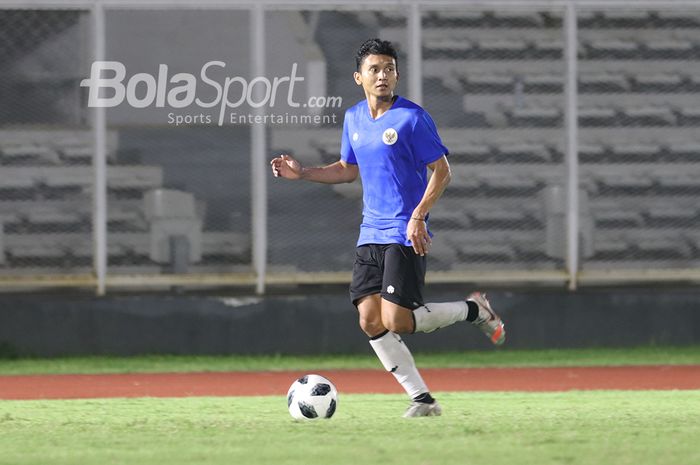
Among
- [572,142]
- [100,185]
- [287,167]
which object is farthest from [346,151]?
[572,142]

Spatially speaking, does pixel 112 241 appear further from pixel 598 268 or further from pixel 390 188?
pixel 390 188

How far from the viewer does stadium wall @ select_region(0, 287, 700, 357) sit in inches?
601

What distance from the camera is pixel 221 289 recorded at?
15.7m

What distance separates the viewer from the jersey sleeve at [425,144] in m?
8.83

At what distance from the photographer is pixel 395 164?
888 cm

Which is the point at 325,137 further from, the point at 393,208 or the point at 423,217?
the point at 423,217

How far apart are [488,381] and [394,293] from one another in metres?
4.63

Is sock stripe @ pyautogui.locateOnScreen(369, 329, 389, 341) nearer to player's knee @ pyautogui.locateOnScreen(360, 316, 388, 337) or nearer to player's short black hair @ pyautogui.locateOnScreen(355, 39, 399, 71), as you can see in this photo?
player's knee @ pyautogui.locateOnScreen(360, 316, 388, 337)

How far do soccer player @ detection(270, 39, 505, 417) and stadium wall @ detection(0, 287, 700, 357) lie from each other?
20.8 ft

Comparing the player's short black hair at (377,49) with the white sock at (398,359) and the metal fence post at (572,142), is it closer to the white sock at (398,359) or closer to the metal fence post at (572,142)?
the white sock at (398,359)

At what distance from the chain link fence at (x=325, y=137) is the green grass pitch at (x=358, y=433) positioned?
4.73 m

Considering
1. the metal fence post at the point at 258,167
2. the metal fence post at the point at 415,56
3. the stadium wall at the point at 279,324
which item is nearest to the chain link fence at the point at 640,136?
the stadium wall at the point at 279,324

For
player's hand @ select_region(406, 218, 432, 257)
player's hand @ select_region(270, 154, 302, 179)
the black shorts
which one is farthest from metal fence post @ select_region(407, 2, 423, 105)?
player's hand @ select_region(406, 218, 432, 257)

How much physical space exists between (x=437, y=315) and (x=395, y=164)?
3.00 ft
